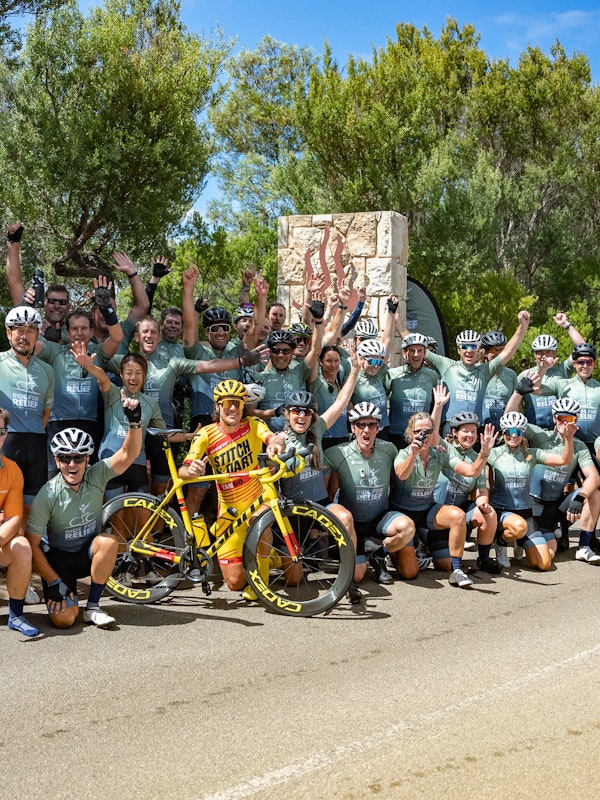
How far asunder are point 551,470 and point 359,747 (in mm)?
5353

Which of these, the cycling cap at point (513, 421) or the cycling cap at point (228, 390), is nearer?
the cycling cap at point (228, 390)

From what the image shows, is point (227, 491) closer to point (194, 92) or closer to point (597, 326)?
point (194, 92)

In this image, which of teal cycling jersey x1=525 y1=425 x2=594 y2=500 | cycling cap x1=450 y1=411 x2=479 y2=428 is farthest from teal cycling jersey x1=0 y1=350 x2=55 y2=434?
teal cycling jersey x1=525 y1=425 x2=594 y2=500

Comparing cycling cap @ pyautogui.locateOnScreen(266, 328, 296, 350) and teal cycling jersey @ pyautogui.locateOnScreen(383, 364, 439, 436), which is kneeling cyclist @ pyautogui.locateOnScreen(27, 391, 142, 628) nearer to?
cycling cap @ pyautogui.locateOnScreen(266, 328, 296, 350)

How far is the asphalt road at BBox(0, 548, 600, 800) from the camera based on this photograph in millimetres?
3941

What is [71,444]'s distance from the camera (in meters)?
6.44

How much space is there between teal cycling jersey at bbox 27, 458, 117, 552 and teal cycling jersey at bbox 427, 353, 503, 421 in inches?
175

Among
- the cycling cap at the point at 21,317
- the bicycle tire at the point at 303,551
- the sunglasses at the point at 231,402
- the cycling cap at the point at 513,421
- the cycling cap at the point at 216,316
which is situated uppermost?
the cycling cap at the point at 216,316

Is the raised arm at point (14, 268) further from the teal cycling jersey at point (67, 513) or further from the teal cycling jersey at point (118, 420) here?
the teal cycling jersey at point (67, 513)

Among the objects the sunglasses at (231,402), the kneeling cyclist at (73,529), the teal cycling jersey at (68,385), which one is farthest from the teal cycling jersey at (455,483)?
the teal cycling jersey at (68,385)

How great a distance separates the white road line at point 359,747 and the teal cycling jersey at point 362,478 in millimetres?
2590

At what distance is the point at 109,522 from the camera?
6.92 meters

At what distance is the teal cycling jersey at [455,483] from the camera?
8.50 m

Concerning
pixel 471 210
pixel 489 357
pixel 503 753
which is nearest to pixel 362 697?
pixel 503 753
